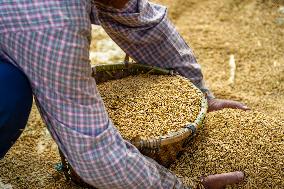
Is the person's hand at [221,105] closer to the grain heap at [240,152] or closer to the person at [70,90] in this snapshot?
the grain heap at [240,152]

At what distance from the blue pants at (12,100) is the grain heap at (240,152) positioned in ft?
2.32

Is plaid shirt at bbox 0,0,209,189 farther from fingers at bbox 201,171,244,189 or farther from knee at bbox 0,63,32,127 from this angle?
fingers at bbox 201,171,244,189

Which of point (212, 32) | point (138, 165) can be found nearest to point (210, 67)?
point (212, 32)

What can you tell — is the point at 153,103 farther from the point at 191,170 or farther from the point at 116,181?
the point at 116,181

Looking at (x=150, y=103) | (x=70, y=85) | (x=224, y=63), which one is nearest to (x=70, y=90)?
(x=70, y=85)

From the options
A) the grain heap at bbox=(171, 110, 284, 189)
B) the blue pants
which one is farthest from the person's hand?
the blue pants

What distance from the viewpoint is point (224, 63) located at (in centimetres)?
352

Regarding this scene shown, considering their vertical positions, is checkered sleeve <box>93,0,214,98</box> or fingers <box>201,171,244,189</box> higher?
checkered sleeve <box>93,0,214,98</box>

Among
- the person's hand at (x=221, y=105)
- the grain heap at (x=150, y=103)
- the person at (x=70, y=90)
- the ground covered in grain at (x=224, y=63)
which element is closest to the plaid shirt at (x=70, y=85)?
the person at (x=70, y=90)

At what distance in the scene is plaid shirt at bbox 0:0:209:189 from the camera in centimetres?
182

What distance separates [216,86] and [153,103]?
0.96m

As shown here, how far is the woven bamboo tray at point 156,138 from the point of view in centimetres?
213

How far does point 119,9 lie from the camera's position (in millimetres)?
2305

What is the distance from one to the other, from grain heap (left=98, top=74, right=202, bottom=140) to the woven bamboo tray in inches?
1.4
